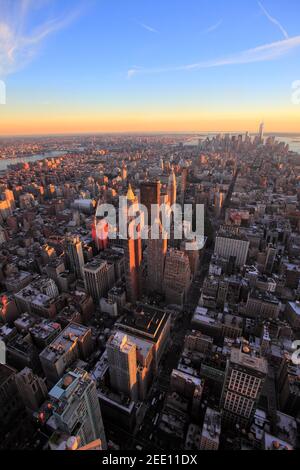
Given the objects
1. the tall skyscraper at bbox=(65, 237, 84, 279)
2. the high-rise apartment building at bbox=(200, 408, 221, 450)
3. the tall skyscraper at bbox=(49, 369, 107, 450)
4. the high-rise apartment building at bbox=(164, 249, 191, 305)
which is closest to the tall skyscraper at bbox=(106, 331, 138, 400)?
the tall skyscraper at bbox=(49, 369, 107, 450)

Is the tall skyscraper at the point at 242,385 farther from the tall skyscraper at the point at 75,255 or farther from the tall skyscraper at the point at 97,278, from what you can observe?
the tall skyscraper at the point at 75,255

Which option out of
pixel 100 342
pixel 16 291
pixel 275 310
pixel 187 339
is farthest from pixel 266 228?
pixel 16 291

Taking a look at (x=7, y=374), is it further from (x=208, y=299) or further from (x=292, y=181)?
(x=292, y=181)

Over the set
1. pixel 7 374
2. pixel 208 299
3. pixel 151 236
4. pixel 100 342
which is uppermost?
pixel 151 236

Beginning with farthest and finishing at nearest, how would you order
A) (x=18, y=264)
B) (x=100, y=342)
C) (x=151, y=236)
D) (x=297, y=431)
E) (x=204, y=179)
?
(x=204, y=179), (x=18, y=264), (x=151, y=236), (x=100, y=342), (x=297, y=431)

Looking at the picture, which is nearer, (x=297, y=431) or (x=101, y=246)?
(x=297, y=431)

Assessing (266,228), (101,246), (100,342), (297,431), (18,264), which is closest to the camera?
(297,431)

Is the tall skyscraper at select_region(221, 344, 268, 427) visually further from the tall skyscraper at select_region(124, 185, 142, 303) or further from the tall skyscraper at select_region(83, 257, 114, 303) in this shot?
the tall skyscraper at select_region(83, 257, 114, 303)
